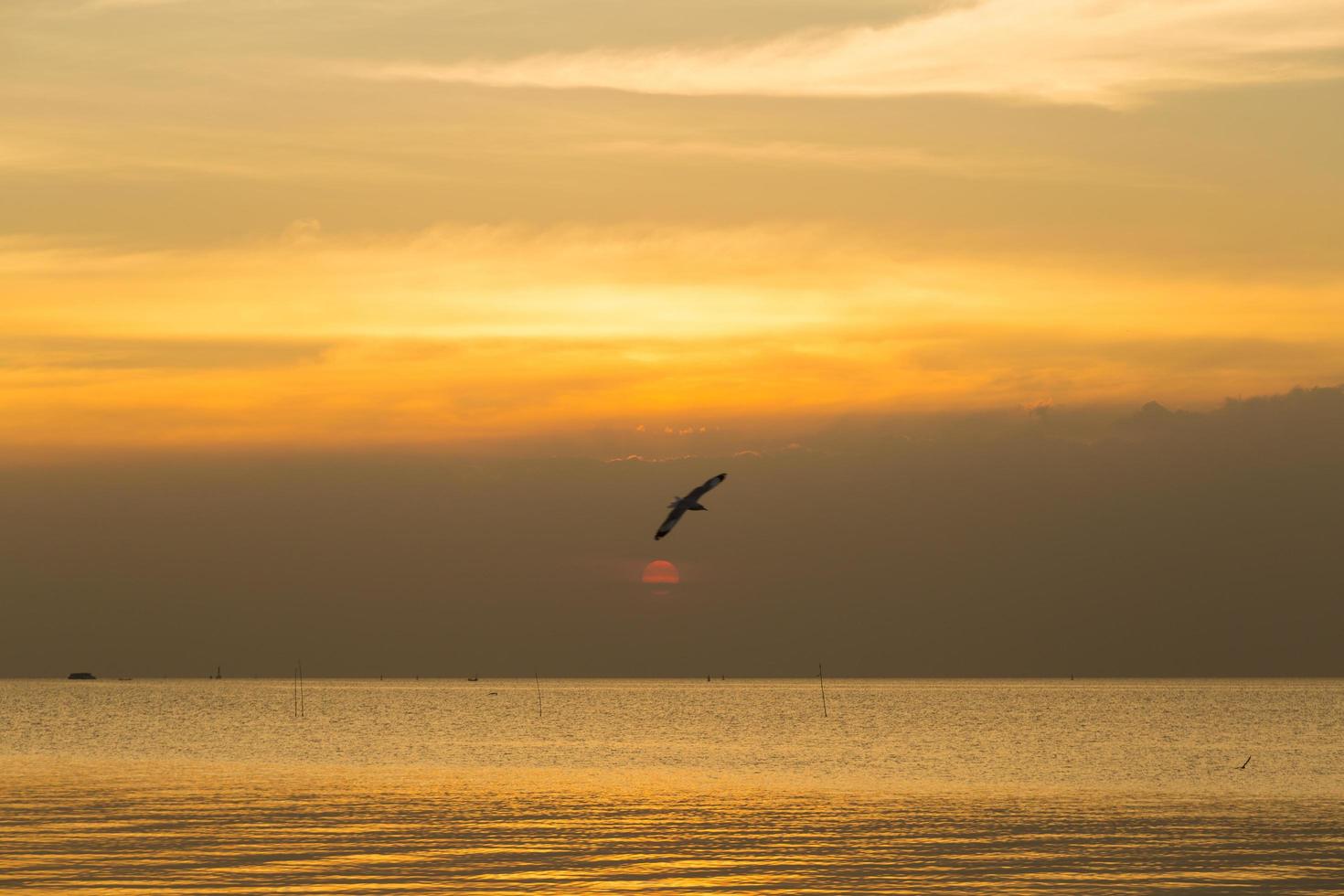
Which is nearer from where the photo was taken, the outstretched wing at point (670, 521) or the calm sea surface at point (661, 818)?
the outstretched wing at point (670, 521)

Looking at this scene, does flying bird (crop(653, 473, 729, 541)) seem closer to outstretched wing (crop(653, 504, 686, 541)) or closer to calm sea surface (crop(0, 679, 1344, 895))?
outstretched wing (crop(653, 504, 686, 541))

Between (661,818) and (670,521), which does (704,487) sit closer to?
(670,521)

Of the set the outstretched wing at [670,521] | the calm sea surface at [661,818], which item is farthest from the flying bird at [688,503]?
the calm sea surface at [661,818]

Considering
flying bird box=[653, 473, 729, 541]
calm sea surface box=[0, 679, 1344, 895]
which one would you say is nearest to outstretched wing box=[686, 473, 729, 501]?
flying bird box=[653, 473, 729, 541]

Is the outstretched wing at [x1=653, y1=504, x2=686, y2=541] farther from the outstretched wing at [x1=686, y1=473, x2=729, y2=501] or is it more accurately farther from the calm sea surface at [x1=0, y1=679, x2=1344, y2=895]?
the calm sea surface at [x1=0, y1=679, x2=1344, y2=895]

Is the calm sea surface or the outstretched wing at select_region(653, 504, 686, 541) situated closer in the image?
the outstretched wing at select_region(653, 504, 686, 541)

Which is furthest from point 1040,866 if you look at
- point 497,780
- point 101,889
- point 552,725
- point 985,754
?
point 552,725

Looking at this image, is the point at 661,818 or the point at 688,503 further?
the point at 661,818

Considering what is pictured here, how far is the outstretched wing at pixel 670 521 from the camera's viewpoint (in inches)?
1734

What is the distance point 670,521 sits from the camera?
45812 millimetres

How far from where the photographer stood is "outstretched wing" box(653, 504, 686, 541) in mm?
44031

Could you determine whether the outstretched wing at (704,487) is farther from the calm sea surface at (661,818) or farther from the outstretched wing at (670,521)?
the calm sea surface at (661,818)

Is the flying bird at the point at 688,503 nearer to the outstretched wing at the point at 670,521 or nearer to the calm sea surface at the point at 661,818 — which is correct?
the outstretched wing at the point at 670,521

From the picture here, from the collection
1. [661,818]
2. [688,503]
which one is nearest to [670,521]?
[688,503]
